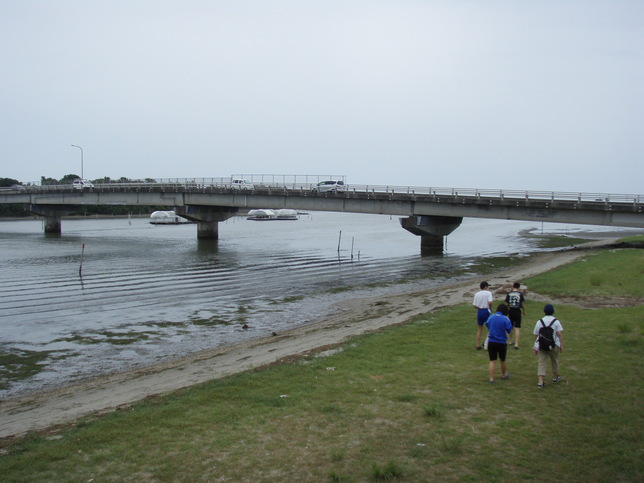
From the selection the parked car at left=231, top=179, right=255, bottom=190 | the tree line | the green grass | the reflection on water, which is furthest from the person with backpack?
the tree line

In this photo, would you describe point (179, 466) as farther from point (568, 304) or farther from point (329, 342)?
point (568, 304)

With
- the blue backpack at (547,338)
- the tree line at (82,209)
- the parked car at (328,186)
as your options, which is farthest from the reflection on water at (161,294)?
the tree line at (82,209)

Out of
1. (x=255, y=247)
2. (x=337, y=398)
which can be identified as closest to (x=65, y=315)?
(x=337, y=398)

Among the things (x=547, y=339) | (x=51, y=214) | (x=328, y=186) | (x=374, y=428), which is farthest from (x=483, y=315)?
(x=51, y=214)

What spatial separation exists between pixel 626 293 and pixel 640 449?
19.6 metres

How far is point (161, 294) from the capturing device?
3384 cm

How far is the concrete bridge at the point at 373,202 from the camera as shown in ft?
169

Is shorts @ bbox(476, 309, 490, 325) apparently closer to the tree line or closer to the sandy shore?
the sandy shore

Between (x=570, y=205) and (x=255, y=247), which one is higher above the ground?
(x=570, y=205)

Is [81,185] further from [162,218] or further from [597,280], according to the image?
[597,280]

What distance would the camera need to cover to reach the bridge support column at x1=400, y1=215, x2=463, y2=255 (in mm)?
61125

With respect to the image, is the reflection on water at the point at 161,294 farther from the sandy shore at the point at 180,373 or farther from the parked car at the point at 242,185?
the parked car at the point at 242,185

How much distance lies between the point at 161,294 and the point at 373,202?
33610 mm

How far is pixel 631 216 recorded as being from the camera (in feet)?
159
